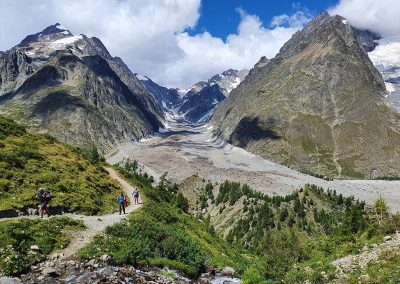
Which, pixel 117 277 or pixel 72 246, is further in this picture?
pixel 72 246

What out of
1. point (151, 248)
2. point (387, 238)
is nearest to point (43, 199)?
point (151, 248)

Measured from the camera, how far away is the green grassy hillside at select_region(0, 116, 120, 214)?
4939 cm

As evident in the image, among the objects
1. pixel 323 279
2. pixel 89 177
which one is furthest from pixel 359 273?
pixel 89 177

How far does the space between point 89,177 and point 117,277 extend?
33530 mm

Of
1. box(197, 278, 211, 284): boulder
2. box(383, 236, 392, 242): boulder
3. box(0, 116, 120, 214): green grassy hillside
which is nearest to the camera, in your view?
box(383, 236, 392, 242): boulder

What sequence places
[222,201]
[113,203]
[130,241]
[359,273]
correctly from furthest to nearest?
[222,201], [113,203], [130,241], [359,273]

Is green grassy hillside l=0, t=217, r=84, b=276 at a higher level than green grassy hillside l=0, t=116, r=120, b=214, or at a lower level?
lower

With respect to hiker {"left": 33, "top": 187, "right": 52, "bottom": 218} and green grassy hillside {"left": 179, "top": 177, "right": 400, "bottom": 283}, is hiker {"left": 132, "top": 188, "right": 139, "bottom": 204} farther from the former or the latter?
green grassy hillside {"left": 179, "top": 177, "right": 400, "bottom": 283}

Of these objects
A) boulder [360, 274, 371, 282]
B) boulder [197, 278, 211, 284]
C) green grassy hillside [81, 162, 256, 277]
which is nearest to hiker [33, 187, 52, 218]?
green grassy hillside [81, 162, 256, 277]

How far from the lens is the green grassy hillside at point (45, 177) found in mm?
49394

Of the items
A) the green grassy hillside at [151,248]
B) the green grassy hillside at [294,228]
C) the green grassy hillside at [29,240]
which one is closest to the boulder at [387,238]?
the green grassy hillside at [294,228]

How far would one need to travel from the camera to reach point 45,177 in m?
55.0

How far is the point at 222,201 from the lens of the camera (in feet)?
612

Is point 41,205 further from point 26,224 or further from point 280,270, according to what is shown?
point 280,270
